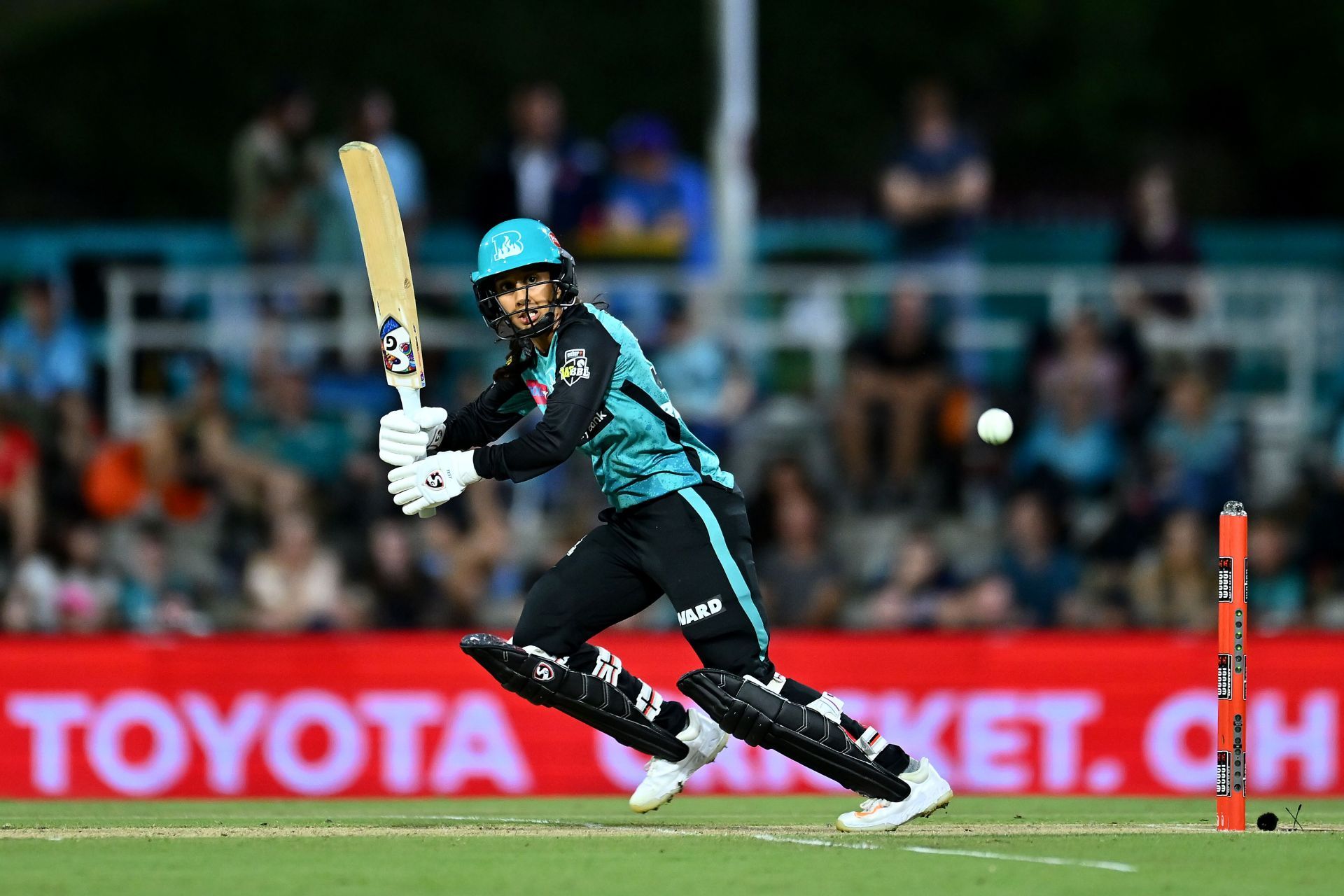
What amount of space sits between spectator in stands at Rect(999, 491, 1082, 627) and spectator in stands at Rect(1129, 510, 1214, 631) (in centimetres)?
46

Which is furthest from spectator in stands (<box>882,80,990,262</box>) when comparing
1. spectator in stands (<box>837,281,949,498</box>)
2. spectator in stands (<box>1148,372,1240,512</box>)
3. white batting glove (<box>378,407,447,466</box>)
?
white batting glove (<box>378,407,447,466</box>)

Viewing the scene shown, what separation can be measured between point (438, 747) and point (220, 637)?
1352 millimetres

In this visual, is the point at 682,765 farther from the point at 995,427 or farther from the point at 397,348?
the point at 397,348

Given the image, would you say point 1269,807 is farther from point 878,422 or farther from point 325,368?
point 325,368

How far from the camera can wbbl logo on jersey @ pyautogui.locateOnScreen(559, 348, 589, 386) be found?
8148mm

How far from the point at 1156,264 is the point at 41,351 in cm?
748

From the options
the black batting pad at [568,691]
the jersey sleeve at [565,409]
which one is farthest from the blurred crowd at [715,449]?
the jersey sleeve at [565,409]

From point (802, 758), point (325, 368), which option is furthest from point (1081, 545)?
point (802, 758)

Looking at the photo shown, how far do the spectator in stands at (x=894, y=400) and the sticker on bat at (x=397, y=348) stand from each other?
19.2 feet

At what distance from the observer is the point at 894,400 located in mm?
14141

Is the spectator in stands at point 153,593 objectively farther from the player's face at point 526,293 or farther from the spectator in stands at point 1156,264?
the spectator in stands at point 1156,264

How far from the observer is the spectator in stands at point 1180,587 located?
13.4 m

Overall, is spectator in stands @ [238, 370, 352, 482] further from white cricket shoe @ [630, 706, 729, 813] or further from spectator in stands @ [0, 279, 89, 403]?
white cricket shoe @ [630, 706, 729, 813]

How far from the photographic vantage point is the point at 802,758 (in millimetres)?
8344
